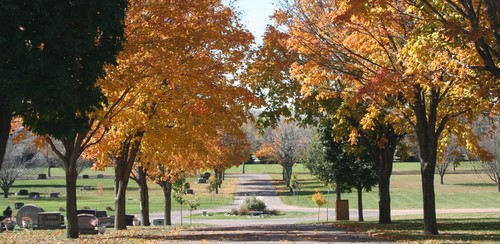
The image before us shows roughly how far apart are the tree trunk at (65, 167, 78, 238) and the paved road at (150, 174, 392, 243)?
117 inches

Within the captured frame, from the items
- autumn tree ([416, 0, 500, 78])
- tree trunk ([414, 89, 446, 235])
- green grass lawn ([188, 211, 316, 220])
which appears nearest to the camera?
autumn tree ([416, 0, 500, 78])

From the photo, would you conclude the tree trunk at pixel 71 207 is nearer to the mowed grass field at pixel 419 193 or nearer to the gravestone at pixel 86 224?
the gravestone at pixel 86 224

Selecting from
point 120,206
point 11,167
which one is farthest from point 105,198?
point 120,206


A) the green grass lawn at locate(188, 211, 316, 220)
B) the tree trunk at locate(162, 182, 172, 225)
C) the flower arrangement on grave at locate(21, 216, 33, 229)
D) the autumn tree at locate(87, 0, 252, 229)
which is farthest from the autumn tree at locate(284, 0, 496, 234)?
the green grass lawn at locate(188, 211, 316, 220)

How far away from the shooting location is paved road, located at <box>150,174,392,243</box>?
63.1 feet

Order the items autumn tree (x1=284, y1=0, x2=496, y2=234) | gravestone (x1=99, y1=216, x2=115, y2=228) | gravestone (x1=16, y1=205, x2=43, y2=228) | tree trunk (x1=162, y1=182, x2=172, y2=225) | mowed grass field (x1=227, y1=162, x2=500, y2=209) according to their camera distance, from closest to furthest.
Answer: autumn tree (x1=284, y1=0, x2=496, y2=234)
gravestone (x1=16, y1=205, x2=43, y2=228)
gravestone (x1=99, y1=216, x2=115, y2=228)
tree trunk (x1=162, y1=182, x2=172, y2=225)
mowed grass field (x1=227, y1=162, x2=500, y2=209)

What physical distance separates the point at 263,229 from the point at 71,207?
7343 mm

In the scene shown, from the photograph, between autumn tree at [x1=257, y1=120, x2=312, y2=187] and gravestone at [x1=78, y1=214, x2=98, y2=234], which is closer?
gravestone at [x1=78, y1=214, x2=98, y2=234]

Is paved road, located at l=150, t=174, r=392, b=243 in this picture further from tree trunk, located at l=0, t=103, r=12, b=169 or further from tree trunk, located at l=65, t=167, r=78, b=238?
tree trunk, located at l=0, t=103, r=12, b=169

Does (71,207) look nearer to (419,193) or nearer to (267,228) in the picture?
(267,228)

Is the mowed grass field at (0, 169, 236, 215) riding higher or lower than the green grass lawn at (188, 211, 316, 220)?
higher

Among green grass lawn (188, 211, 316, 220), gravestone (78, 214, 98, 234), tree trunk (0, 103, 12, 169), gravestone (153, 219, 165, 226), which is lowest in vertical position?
green grass lawn (188, 211, 316, 220)

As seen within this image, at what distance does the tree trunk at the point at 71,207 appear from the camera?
21125 mm

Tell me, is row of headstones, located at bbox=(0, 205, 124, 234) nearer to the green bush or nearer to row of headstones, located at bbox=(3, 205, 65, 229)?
row of headstones, located at bbox=(3, 205, 65, 229)
